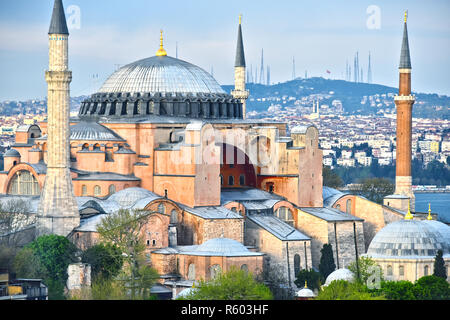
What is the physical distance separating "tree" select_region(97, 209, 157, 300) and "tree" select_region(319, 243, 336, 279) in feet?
18.4

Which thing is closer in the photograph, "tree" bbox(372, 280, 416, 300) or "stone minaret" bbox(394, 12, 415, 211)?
"tree" bbox(372, 280, 416, 300)

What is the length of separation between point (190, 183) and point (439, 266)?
23.9ft

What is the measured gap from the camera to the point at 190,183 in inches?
1719

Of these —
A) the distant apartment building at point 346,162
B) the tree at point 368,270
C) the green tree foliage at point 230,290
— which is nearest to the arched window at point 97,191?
the tree at point 368,270

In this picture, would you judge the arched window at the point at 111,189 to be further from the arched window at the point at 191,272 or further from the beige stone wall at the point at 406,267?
the beige stone wall at the point at 406,267

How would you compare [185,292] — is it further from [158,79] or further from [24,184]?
[158,79]

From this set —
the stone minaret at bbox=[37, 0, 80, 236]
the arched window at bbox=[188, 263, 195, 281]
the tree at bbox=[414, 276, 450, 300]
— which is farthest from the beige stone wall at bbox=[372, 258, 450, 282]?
the stone minaret at bbox=[37, 0, 80, 236]

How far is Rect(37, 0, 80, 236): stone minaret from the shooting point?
135ft

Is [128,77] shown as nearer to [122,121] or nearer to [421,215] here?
[122,121]

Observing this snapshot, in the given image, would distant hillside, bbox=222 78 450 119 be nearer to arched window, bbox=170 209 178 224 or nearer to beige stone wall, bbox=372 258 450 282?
arched window, bbox=170 209 178 224

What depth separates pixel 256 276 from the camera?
133ft

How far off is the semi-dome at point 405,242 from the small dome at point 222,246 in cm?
414

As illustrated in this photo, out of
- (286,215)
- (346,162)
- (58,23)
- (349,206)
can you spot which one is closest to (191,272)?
(286,215)

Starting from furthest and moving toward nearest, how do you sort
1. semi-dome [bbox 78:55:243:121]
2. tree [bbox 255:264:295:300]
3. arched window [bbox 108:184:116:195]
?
semi-dome [bbox 78:55:243:121]
arched window [bbox 108:184:116:195]
tree [bbox 255:264:295:300]
